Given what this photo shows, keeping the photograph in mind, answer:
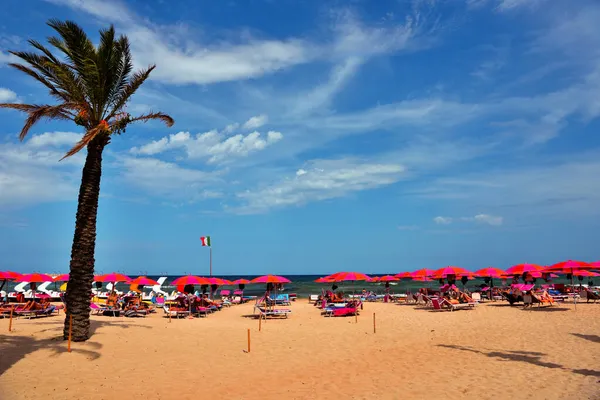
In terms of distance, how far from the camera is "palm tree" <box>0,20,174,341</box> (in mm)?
12648

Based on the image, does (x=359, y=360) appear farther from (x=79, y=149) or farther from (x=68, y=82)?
(x=68, y=82)

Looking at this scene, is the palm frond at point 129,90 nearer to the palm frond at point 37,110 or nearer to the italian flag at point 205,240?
the palm frond at point 37,110

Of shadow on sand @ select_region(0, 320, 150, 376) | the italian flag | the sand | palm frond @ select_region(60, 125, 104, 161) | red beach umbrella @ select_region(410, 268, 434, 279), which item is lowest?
the sand

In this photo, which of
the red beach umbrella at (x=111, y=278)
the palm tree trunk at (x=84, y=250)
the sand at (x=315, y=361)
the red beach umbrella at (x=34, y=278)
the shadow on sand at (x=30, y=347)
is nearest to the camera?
the sand at (x=315, y=361)

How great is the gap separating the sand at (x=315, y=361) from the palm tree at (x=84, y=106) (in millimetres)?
1770

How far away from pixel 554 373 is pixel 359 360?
4506 millimetres

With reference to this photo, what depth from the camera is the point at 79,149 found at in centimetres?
1141

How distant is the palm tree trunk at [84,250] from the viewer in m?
12.7

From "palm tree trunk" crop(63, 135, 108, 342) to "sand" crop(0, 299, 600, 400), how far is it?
738 mm

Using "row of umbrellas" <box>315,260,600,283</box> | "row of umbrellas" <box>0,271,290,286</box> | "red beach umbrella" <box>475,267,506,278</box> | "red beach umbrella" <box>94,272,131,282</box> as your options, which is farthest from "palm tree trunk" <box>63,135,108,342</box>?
"red beach umbrella" <box>475,267,506,278</box>

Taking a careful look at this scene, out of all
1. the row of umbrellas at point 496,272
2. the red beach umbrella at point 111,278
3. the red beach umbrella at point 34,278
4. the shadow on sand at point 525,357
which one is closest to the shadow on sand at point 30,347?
the shadow on sand at point 525,357

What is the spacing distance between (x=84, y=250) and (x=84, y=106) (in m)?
4.37

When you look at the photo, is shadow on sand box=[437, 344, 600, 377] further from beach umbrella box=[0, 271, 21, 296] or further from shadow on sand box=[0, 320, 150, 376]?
beach umbrella box=[0, 271, 21, 296]

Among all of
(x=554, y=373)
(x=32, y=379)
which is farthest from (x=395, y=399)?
(x=32, y=379)
